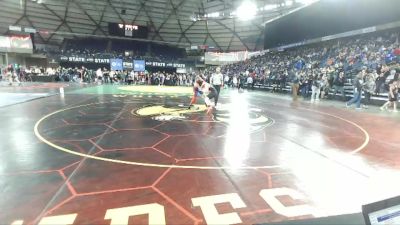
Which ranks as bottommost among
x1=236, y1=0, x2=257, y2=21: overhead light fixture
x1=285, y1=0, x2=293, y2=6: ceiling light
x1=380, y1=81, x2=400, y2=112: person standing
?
x1=380, y1=81, x2=400, y2=112: person standing

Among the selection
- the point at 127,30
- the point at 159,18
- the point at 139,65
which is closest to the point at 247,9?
the point at 159,18

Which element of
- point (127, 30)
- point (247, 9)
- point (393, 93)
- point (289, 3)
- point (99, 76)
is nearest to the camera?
point (393, 93)

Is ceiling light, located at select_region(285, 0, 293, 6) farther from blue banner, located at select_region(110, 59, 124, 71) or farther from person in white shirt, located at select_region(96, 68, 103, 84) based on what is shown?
blue banner, located at select_region(110, 59, 124, 71)

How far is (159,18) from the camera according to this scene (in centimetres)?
4262

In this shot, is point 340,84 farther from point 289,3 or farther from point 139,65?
point 139,65

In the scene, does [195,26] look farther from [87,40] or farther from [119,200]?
[119,200]

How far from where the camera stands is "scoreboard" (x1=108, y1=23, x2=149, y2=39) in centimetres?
4175

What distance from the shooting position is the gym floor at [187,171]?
291 cm

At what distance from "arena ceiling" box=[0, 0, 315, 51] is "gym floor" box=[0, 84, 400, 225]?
28.0 m

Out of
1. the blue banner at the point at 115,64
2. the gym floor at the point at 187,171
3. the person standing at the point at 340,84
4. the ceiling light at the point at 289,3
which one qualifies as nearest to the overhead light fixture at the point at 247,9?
the ceiling light at the point at 289,3

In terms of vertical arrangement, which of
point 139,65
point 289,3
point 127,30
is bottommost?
point 139,65

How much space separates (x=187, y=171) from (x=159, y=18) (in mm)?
41713

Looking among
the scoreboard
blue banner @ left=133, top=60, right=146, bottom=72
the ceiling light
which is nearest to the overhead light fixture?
the ceiling light

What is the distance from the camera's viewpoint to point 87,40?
45.3m
